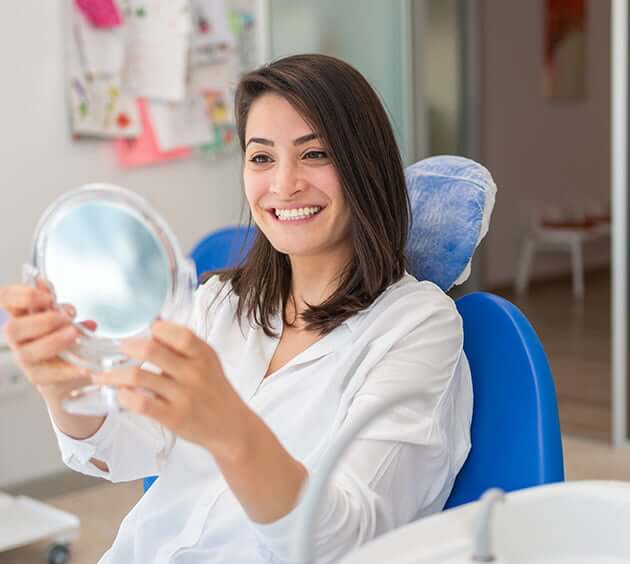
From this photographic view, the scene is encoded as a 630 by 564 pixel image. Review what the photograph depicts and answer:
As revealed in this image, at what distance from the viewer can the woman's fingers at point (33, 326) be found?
0.90 meters

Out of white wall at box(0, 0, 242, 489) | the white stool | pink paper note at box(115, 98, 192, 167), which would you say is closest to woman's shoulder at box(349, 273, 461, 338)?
white wall at box(0, 0, 242, 489)

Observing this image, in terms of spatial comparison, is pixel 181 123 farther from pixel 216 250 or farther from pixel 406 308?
pixel 406 308

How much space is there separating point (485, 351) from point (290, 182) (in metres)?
0.32

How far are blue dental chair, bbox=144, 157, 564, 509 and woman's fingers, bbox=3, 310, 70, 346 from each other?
59 centimetres

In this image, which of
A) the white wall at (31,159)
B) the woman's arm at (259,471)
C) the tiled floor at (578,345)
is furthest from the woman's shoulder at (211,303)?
the tiled floor at (578,345)

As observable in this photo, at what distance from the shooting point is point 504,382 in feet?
4.36

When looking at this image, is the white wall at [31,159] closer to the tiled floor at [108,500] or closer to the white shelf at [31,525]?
the tiled floor at [108,500]

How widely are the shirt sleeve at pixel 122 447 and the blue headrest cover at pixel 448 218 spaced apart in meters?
0.38

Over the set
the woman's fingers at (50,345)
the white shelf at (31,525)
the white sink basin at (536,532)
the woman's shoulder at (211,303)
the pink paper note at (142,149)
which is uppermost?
the pink paper note at (142,149)

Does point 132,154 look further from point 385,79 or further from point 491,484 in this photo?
point 491,484

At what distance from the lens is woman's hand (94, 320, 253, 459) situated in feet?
2.72

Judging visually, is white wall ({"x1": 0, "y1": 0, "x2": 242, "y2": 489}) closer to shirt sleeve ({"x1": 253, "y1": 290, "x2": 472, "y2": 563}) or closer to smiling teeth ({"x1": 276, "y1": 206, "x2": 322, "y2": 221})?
smiling teeth ({"x1": 276, "y1": 206, "x2": 322, "y2": 221})

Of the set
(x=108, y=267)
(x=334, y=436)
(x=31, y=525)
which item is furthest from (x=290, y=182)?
(x=31, y=525)

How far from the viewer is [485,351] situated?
1.38 m
